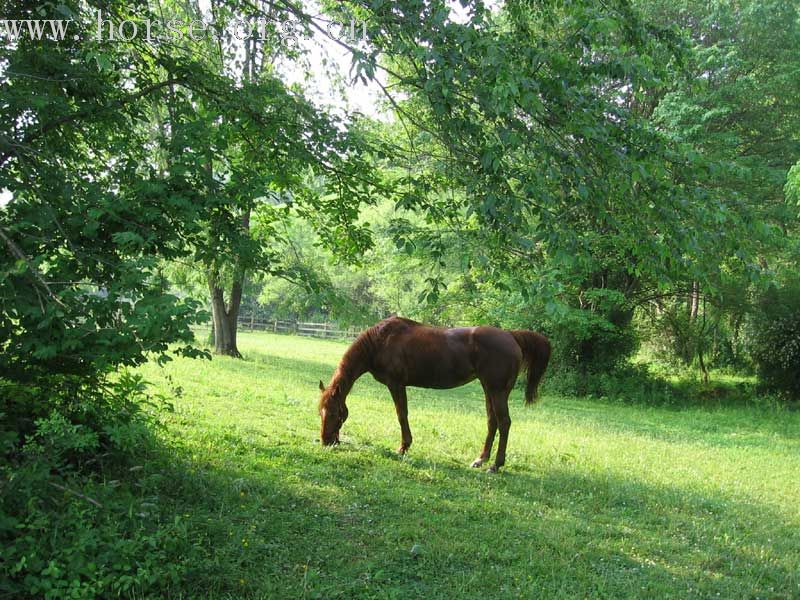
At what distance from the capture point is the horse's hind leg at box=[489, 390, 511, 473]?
21.7 feet

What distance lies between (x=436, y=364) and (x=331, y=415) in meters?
1.39

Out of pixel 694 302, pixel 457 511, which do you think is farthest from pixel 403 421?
pixel 694 302

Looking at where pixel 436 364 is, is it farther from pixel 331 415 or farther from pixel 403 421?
pixel 331 415

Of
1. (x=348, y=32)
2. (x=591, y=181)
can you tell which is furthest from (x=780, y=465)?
(x=348, y=32)

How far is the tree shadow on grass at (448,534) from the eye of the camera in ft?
12.1

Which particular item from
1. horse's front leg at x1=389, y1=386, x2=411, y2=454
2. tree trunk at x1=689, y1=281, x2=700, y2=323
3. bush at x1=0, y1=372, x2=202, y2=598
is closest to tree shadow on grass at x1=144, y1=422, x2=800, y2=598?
bush at x1=0, y1=372, x2=202, y2=598

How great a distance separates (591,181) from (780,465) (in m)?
7.36

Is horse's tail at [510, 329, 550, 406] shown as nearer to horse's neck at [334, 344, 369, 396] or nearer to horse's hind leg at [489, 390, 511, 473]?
horse's hind leg at [489, 390, 511, 473]

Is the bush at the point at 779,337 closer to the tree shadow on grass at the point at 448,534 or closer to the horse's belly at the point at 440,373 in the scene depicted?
the tree shadow on grass at the point at 448,534

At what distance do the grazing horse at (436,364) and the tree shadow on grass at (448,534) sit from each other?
2.16 feet

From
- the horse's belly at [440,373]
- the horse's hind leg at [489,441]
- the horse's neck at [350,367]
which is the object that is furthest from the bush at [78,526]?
the horse's hind leg at [489,441]

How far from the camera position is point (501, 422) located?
682 centimetres

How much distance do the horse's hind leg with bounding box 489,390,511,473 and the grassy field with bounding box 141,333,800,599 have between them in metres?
0.15

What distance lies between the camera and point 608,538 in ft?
15.7
